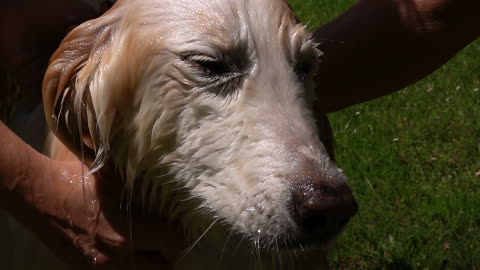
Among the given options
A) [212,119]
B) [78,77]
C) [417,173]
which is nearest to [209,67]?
[212,119]

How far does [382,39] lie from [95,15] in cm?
113

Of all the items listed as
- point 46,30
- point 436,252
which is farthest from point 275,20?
point 436,252

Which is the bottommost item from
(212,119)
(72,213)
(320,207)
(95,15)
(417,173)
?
(417,173)

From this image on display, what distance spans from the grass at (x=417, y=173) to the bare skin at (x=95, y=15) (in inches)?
39.2

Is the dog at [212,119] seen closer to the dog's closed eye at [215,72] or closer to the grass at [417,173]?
the dog's closed eye at [215,72]

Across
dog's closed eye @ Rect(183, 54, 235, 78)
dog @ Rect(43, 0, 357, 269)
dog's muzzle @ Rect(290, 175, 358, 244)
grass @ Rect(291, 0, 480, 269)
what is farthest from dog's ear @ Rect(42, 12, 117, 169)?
grass @ Rect(291, 0, 480, 269)

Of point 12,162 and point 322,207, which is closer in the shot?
point 322,207

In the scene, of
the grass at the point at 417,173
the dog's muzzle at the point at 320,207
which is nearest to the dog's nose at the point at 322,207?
the dog's muzzle at the point at 320,207

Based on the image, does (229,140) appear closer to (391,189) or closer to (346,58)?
(346,58)

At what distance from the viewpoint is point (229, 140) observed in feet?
9.20

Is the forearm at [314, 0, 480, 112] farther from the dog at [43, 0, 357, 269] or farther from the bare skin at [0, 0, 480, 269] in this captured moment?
the dog at [43, 0, 357, 269]

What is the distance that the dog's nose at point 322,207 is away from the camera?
2.59m

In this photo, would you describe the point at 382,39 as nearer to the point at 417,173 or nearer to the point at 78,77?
the point at 78,77

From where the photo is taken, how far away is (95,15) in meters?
3.46
